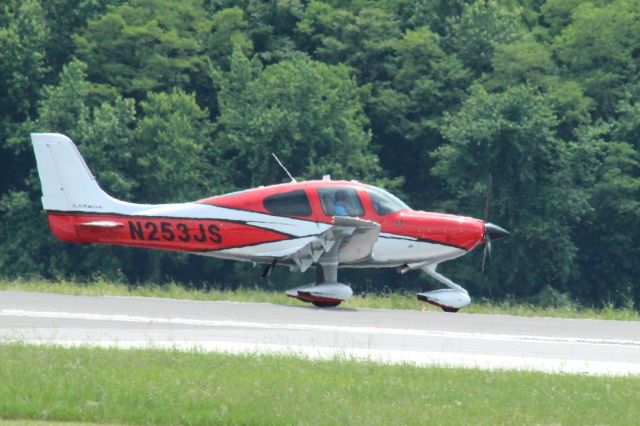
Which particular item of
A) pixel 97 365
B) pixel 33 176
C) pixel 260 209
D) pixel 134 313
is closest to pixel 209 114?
pixel 33 176

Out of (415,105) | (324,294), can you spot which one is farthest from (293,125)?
(324,294)

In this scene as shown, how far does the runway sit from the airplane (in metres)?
1.66

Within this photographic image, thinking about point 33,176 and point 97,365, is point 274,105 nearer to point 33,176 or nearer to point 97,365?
point 33,176

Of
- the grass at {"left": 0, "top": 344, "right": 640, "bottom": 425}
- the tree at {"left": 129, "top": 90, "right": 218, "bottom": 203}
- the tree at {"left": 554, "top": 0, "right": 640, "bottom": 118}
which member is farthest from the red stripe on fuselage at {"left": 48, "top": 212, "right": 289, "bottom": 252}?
the tree at {"left": 554, "top": 0, "right": 640, "bottom": 118}

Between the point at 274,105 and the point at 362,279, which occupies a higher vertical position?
the point at 274,105

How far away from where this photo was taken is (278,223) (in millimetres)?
24078

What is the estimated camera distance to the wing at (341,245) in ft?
76.3

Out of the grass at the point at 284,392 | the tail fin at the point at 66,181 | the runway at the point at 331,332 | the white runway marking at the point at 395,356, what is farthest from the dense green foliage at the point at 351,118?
the grass at the point at 284,392

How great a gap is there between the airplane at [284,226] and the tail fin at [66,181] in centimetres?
2

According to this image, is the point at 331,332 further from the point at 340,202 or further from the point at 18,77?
the point at 18,77

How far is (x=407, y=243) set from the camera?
24062mm

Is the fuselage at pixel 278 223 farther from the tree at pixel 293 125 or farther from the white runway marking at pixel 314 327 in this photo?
the tree at pixel 293 125

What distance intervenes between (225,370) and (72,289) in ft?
34.7

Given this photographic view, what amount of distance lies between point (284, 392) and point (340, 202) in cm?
1120
